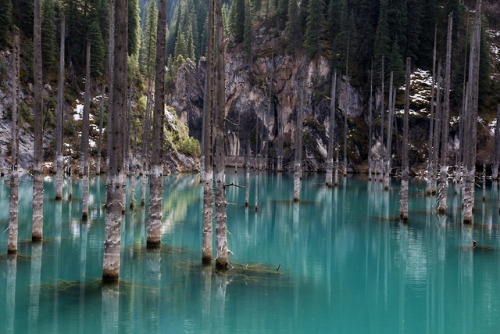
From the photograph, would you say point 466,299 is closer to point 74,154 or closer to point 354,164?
point 74,154

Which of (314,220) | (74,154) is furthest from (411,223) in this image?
(74,154)

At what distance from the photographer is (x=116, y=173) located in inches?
567

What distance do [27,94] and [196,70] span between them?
215ft

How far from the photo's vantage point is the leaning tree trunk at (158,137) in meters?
19.1

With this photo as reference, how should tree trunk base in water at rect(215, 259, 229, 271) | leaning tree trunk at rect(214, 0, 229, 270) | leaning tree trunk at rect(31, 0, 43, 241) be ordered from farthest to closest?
leaning tree trunk at rect(31, 0, 43, 241), tree trunk base in water at rect(215, 259, 229, 271), leaning tree trunk at rect(214, 0, 229, 270)

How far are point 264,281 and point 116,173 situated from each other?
5.66 meters

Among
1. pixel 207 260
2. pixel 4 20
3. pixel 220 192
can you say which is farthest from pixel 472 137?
pixel 4 20

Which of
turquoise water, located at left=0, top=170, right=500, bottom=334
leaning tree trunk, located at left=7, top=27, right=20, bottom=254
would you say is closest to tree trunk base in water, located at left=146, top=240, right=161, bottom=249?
turquoise water, located at left=0, top=170, right=500, bottom=334

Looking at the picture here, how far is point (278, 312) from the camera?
40.5 feet

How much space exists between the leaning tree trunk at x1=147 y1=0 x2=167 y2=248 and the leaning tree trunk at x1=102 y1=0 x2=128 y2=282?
456 centimetres

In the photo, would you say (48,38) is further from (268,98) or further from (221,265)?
(221,265)

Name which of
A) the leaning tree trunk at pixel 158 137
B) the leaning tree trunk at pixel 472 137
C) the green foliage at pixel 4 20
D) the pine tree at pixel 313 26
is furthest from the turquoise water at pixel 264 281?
the pine tree at pixel 313 26

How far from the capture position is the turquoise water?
11695 mm

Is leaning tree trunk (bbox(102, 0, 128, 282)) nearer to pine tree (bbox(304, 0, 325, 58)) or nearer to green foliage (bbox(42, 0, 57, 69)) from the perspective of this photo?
green foliage (bbox(42, 0, 57, 69))
